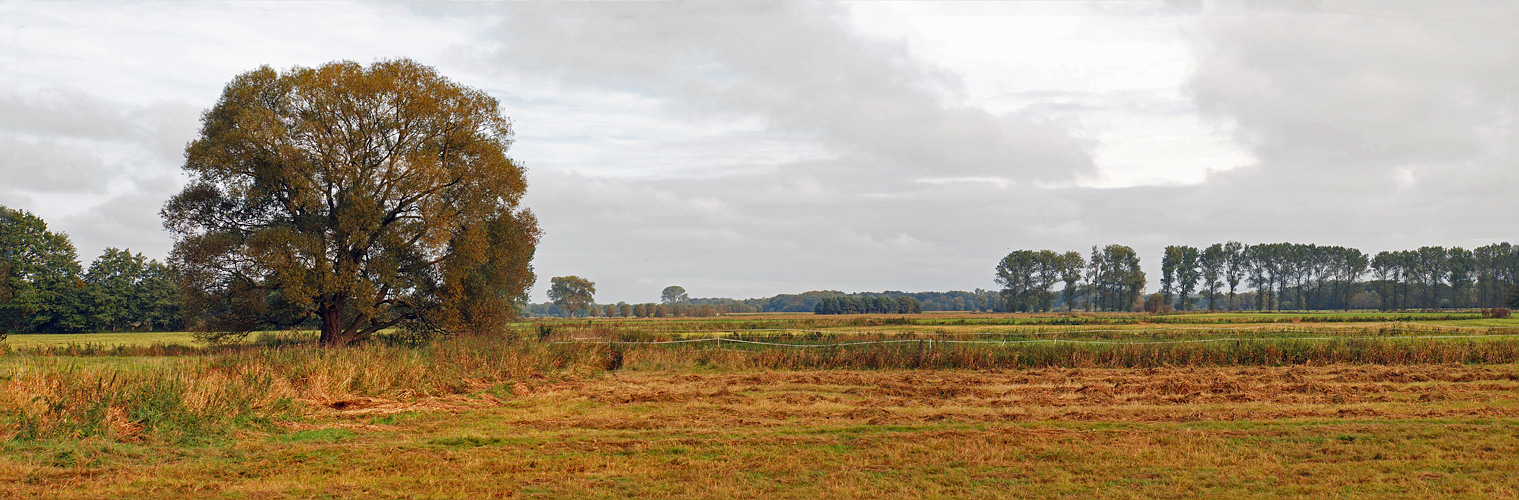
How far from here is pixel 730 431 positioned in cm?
1288

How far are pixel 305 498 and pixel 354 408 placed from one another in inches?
290

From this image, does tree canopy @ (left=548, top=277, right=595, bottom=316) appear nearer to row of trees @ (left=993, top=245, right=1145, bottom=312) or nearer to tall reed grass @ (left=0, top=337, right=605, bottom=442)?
row of trees @ (left=993, top=245, right=1145, bottom=312)

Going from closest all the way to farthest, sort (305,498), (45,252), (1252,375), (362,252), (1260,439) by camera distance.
Answer: (305,498) → (1260,439) → (1252,375) → (362,252) → (45,252)

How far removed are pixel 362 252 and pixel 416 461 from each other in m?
20.0

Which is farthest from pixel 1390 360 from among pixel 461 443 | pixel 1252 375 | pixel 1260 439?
pixel 461 443

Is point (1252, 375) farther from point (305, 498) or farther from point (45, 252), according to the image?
point (45, 252)

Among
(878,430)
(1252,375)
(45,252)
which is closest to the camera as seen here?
(878,430)

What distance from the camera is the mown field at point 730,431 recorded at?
A: 9.06 meters

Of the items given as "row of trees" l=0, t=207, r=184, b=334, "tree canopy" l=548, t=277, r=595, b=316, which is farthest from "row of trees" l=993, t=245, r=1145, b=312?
"row of trees" l=0, t=207, r=184, b=334

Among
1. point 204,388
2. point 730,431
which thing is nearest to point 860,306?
point 730,431

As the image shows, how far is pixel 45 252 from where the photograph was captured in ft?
189

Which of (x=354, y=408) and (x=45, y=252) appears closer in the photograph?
(x=354, y=408)

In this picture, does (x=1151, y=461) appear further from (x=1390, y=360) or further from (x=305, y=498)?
(x=1390, y=360)

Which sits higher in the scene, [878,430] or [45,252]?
[45,252]
